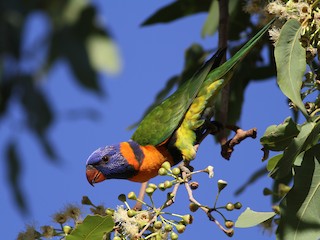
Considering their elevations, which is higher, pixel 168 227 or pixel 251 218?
pixel 168 227

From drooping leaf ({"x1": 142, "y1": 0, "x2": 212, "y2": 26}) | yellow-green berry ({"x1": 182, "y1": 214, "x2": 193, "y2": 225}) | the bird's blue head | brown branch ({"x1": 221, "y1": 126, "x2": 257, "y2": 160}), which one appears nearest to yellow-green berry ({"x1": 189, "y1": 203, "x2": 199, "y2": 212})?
yellow-green berry ({"x1": 182, "y1": 214, "x2": 193, "y2": 225})

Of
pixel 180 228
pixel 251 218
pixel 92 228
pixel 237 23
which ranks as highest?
pixel 237 23

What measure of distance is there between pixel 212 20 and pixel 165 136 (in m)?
0.55

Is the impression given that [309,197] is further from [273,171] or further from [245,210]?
[245,210]

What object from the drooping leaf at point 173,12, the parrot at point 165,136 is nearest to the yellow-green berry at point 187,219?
the parrot at point 165,136

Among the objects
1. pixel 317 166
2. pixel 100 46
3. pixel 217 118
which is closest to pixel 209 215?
pixel 317 166

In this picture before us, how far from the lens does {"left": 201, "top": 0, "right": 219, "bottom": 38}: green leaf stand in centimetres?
254

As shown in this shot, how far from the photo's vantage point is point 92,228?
1.56 meters

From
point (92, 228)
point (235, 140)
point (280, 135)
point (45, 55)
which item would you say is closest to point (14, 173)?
point (45, 55)

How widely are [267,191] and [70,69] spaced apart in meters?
1.21

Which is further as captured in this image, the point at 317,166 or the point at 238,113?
the point at 238,113

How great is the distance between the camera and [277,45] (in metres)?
1.59

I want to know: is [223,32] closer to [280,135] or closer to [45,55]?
[280,135]

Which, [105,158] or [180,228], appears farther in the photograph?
[105,158]
